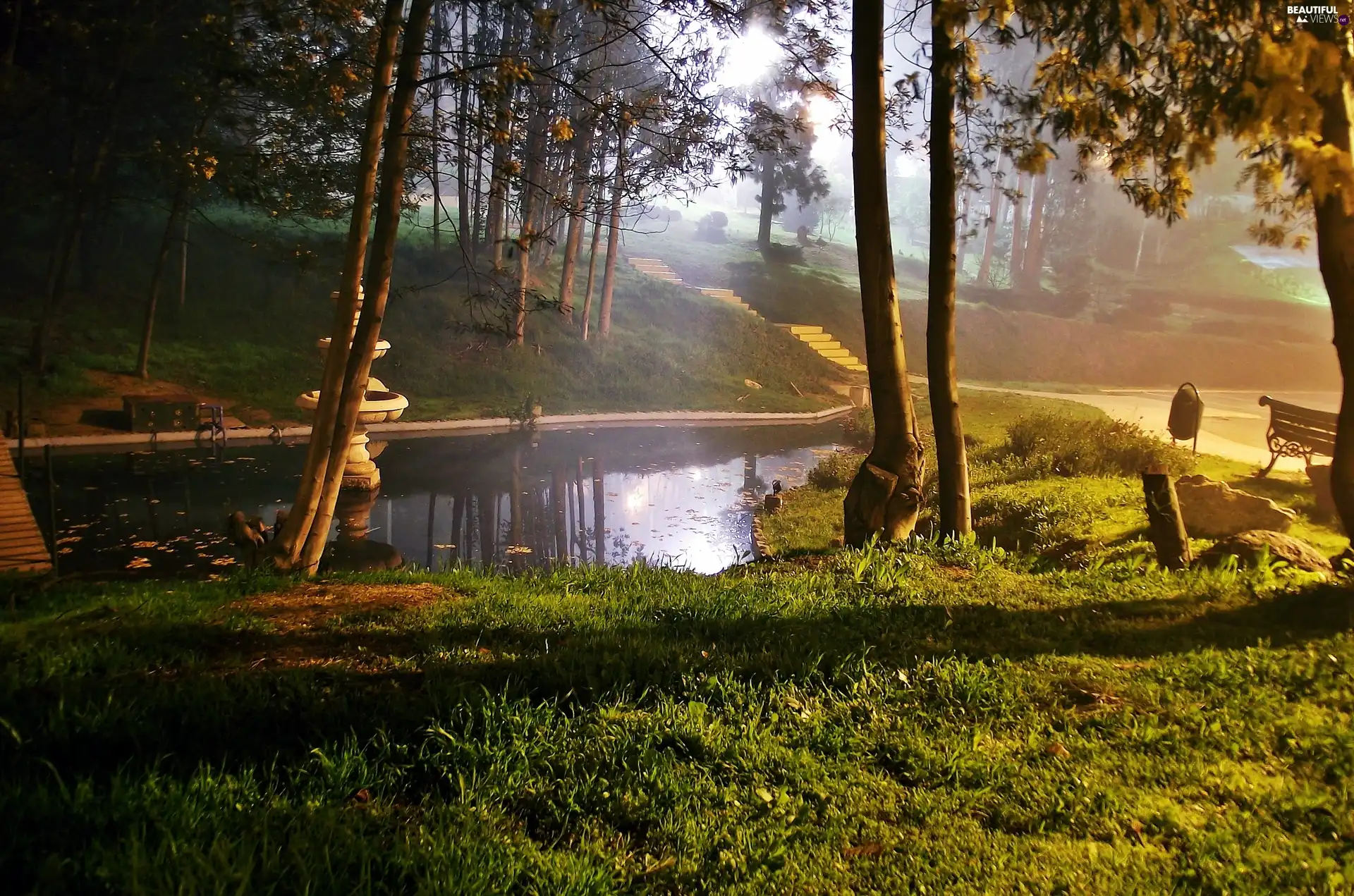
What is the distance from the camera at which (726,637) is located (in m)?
4.27

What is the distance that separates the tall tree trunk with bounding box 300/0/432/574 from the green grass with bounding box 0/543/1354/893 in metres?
2.22

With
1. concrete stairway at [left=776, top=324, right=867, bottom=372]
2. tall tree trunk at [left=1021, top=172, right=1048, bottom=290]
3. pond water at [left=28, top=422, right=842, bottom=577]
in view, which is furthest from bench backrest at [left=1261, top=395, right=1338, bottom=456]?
tall tree trunk at [left=1021, top=172, right=1048, bottom=290]

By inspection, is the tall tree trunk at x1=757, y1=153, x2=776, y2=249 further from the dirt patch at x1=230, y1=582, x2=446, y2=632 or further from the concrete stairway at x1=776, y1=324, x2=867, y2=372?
the dirt patch at x1=230, y1=582, x2=446, y2=632

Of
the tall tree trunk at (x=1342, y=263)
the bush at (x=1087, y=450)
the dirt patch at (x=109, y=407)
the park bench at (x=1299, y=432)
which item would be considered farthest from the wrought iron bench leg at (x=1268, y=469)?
the dirt patch at (x=109, y=407)

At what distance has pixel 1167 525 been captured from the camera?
228 inches

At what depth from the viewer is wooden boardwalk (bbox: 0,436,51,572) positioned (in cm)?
636

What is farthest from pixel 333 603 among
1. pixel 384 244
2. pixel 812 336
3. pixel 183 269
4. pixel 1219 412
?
pixel 812 336

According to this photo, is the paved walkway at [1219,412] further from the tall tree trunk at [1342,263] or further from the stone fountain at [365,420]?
the stone fountain at [365,420]

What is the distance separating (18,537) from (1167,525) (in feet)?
27.8

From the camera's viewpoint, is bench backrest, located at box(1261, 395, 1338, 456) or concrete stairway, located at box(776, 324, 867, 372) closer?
bench backrest, located at box(1261, 395, 1338, 456)

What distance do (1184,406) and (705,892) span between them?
1137 cm

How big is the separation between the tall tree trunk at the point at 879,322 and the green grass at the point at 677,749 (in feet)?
7.38

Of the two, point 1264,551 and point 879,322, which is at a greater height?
point 879,322

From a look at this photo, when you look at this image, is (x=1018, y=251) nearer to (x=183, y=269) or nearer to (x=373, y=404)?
(x=183, y=269)
